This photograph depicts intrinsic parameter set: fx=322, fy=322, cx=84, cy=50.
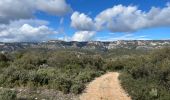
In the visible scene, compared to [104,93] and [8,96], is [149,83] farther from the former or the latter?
[8,96]

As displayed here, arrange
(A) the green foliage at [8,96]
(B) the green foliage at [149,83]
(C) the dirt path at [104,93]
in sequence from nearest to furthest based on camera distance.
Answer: (A) the green foliage at [8,96], (B) the green foliage at [149,83], (C) the dirt path at [104,93]

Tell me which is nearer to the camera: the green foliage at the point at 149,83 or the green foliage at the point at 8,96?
the green foliage at the point at 8,96

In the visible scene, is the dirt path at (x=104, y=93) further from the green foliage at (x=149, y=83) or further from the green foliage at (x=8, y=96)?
the green foliage at (x=8, y=96)

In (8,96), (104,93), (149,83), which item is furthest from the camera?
(149,83)

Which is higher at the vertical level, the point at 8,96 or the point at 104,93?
the point at 8,96

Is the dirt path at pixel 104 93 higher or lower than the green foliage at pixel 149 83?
lower

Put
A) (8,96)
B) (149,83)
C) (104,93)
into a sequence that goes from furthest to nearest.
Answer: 1. (149,83)
2. (104,93)
3. (8,96)

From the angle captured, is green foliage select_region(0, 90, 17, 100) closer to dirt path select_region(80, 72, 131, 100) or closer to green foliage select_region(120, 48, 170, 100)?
dirt path select_region(80, 72, 131, 100)

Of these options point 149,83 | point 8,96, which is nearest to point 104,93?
point 149,83

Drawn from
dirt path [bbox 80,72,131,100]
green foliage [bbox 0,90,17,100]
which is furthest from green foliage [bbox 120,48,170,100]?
green foliage [bbox 0,90,17,100]

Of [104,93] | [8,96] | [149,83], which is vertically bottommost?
[104,93]

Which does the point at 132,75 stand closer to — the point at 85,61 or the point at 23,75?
the point at 23,75

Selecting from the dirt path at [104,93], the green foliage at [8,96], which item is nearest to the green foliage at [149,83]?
the dirt path at [104,93]

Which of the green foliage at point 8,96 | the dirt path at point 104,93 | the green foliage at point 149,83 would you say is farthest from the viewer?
the dirt path at point 104,93
